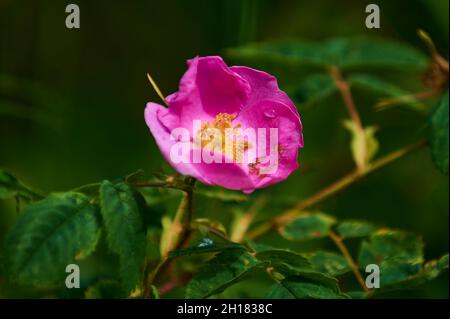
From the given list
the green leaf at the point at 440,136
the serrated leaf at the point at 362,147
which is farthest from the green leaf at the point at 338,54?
the green leaf at the point at 440,136

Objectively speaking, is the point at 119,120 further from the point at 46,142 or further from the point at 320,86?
the point at 320,86

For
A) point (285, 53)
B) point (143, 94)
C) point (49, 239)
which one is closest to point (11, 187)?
point (49, 239)

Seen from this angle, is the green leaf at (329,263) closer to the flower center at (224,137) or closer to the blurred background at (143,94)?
the flower center at (224,137)

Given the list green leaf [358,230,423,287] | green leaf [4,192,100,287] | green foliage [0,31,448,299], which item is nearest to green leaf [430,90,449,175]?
green foliage [0,31,448,299]

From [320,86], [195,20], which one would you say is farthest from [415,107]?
[195,20]
